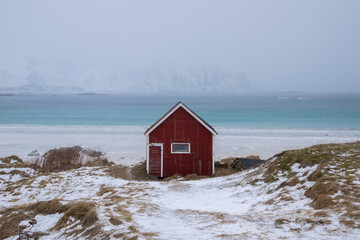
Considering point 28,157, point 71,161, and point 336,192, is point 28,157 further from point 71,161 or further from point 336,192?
point 336,192

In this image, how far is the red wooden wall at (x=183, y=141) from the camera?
69.5ft

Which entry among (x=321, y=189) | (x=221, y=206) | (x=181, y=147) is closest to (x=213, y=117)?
(x=181, y=147)

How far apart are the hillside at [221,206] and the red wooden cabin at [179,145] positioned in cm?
491

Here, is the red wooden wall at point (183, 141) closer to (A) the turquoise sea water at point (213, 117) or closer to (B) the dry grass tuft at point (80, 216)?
(B) the dry grass tuft at point (80, 216)

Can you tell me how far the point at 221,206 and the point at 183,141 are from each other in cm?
1022

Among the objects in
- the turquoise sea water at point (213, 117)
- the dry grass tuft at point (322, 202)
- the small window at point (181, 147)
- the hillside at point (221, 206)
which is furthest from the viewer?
the turquoise sea water at point (213, 117)

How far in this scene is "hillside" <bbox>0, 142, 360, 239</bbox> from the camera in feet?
25.3

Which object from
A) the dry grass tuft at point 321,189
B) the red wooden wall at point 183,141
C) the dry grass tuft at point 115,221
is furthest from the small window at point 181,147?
the dry grass tuft at point 115,221

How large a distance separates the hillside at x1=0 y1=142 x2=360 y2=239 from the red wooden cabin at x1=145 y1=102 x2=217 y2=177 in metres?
4.91

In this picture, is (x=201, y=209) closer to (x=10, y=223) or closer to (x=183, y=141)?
(x=10, y=223)

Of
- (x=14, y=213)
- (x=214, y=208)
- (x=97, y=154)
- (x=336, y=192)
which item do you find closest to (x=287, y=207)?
(x=336, y=192)

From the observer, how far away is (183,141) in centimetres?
2130

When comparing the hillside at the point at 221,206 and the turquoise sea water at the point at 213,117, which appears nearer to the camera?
the hillside at the point at 221,206

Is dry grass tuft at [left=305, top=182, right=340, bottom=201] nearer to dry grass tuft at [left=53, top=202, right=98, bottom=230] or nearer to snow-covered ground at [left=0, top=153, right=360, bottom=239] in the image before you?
snow-covered ground at [left=0, top=153, right=360, bottom=239]
